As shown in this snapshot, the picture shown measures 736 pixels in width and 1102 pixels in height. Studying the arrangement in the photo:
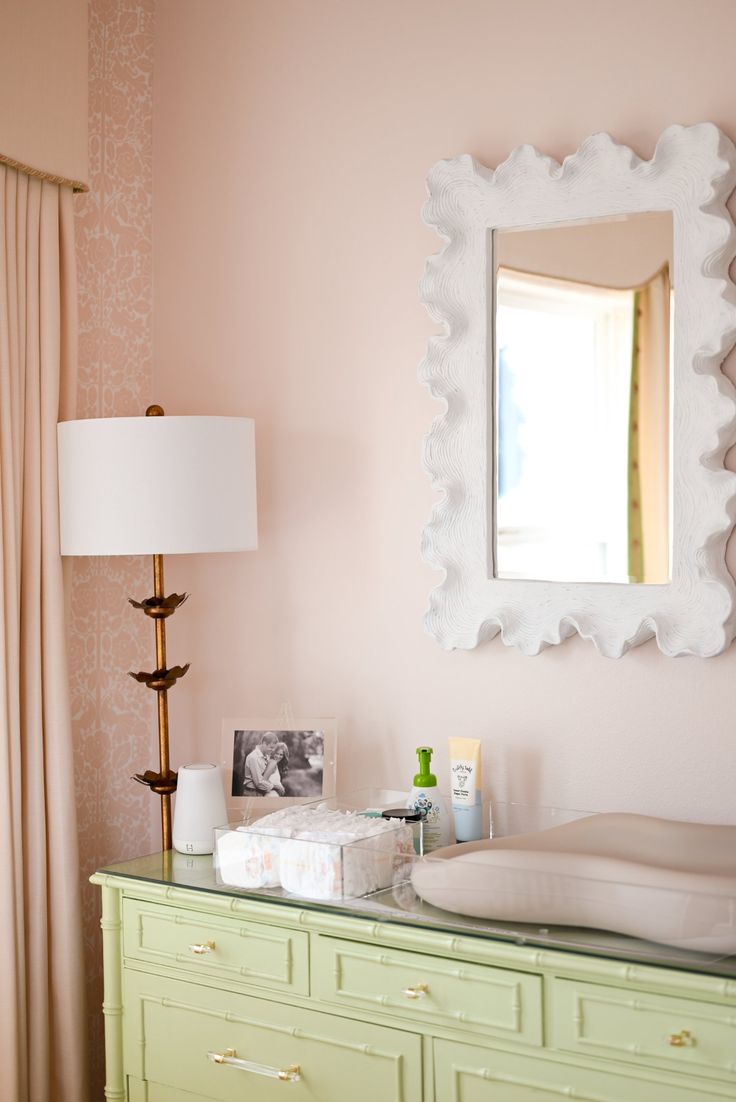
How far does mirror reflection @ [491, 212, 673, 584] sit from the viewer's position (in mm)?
2092

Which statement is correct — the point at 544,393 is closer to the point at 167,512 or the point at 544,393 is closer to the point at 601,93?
the point at 601,93

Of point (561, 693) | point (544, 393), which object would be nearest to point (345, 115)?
point (544, 393)

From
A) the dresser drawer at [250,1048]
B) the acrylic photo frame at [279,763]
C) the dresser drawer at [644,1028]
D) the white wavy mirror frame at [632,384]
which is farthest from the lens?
the acrylic photo frame at [279,763]

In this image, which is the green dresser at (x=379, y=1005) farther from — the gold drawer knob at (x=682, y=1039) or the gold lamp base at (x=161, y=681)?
the gold lamp base at (x=161, y=681)

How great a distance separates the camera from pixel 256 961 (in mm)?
1986

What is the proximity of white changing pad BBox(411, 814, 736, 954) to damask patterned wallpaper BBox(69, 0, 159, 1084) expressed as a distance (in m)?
0.99

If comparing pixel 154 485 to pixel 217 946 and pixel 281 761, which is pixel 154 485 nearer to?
pixel 281 761

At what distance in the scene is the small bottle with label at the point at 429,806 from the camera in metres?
2.15

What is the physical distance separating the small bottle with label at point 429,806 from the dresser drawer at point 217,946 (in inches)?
12.5

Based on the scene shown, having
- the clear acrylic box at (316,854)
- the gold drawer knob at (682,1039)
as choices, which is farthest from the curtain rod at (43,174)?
the gold drawer knob at (682,1039)

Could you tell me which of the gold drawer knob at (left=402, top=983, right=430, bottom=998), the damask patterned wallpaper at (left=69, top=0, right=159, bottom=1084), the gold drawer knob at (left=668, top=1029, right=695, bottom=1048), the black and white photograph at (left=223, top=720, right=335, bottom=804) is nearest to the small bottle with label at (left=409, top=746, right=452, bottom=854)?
the black and white photograph at (left=223, top=720, right=335, bottom=804)

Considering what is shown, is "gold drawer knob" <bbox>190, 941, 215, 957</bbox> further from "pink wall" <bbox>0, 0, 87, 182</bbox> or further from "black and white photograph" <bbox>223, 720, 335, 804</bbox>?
"pink wall" <bbox>0, 0, 87, 182</bbox>

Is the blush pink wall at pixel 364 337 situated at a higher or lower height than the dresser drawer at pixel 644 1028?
higher

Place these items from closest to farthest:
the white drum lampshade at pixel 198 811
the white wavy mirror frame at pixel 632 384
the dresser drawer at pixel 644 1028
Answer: the dresser drawer at pixel 644 1028 < the white wavy mirror frame at pixel 632 384 < the white drum lampshade at pixel 198 811
